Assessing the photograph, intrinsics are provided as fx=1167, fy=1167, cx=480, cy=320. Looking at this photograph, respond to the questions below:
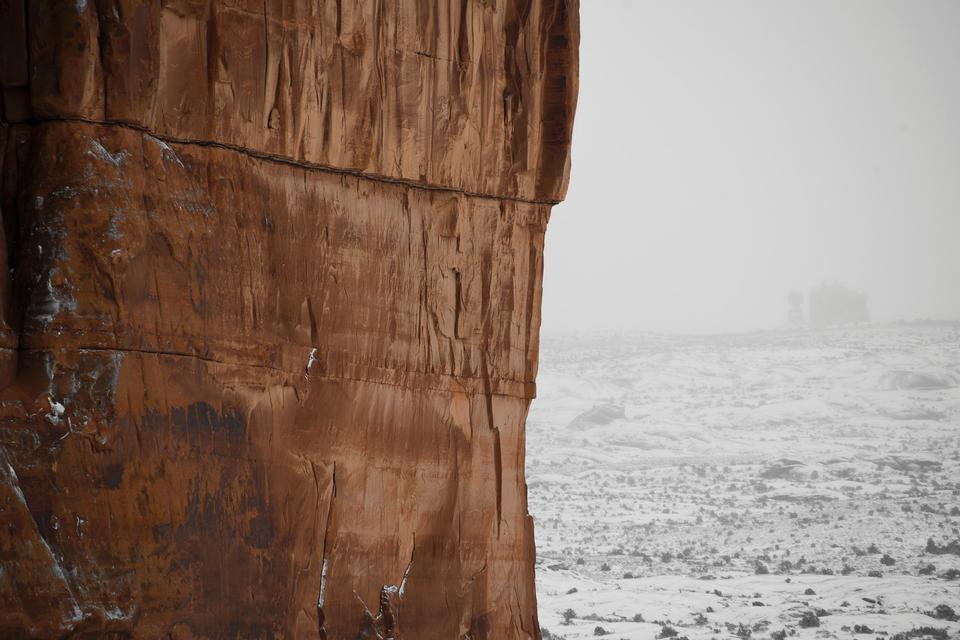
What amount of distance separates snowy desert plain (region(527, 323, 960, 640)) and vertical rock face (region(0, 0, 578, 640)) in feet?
43.7

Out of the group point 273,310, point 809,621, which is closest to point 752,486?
point 809,621

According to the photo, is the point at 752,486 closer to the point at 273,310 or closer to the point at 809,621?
the point at 809,621

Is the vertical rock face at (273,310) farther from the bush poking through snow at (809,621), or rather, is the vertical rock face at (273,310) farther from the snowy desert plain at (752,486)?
the bush poking through snow at (809,621)

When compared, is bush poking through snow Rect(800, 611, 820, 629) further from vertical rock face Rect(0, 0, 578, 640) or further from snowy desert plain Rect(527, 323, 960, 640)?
vertical rock face Rect(0, 0, 578, 640)

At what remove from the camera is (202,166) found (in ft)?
24.1

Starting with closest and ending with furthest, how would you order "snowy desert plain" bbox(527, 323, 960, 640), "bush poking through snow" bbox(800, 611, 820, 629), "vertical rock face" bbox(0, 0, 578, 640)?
"vertical rock face" bbox(0, 0, 578, 640) < "bush poking through snow" bbox(800, 611, 820, 629) < "snowy desert plain" bbox(527, 323, 960, 640)

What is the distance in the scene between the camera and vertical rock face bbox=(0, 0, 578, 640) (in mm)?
6680

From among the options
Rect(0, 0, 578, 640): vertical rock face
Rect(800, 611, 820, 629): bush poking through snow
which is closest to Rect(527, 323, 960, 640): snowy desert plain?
Rect(800, 611, 820, 629): bush poking through snow

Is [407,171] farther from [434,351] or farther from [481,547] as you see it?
[481,547]

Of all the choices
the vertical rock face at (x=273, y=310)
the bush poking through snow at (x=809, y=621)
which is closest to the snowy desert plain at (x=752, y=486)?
the bush poking through snow at (x=809, y=621)

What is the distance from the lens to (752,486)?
47375mm

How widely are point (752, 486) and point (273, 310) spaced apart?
4211 cm

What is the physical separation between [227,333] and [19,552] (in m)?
1.83

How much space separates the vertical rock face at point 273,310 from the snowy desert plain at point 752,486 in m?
13.3
